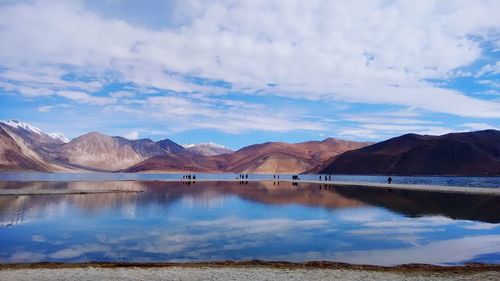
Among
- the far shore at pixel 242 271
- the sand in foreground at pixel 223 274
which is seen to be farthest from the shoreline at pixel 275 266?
the sand in foreground at pixel 223 274

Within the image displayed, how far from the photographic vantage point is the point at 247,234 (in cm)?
2816

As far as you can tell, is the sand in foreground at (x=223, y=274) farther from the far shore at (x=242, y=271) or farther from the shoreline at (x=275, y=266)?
the shoreline at (x=275, y=266)

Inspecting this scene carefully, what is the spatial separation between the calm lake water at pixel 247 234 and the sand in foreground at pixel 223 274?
3.06m

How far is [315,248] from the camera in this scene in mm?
23562

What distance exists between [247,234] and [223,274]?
1164cm

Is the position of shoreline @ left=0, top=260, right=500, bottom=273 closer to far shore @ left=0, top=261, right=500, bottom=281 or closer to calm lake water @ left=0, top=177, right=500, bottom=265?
far shore @ left=0, top=261, right=500, bottom=281

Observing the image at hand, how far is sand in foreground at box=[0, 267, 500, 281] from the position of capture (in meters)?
15.9

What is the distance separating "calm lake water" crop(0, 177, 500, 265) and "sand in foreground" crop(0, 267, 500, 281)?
3.06 metres

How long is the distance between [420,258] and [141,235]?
15438mm

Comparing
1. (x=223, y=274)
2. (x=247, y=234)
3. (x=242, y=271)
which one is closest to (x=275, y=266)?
(x=242, y=271)

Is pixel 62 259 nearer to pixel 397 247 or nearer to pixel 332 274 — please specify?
pixel 332 274

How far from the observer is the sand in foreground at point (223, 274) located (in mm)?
15914

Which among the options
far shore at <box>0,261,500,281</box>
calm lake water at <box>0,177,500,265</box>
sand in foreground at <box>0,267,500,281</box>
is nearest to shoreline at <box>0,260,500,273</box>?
far shore at <box>0,261,500,281</box>

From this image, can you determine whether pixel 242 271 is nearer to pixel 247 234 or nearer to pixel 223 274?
pixel 223 274
